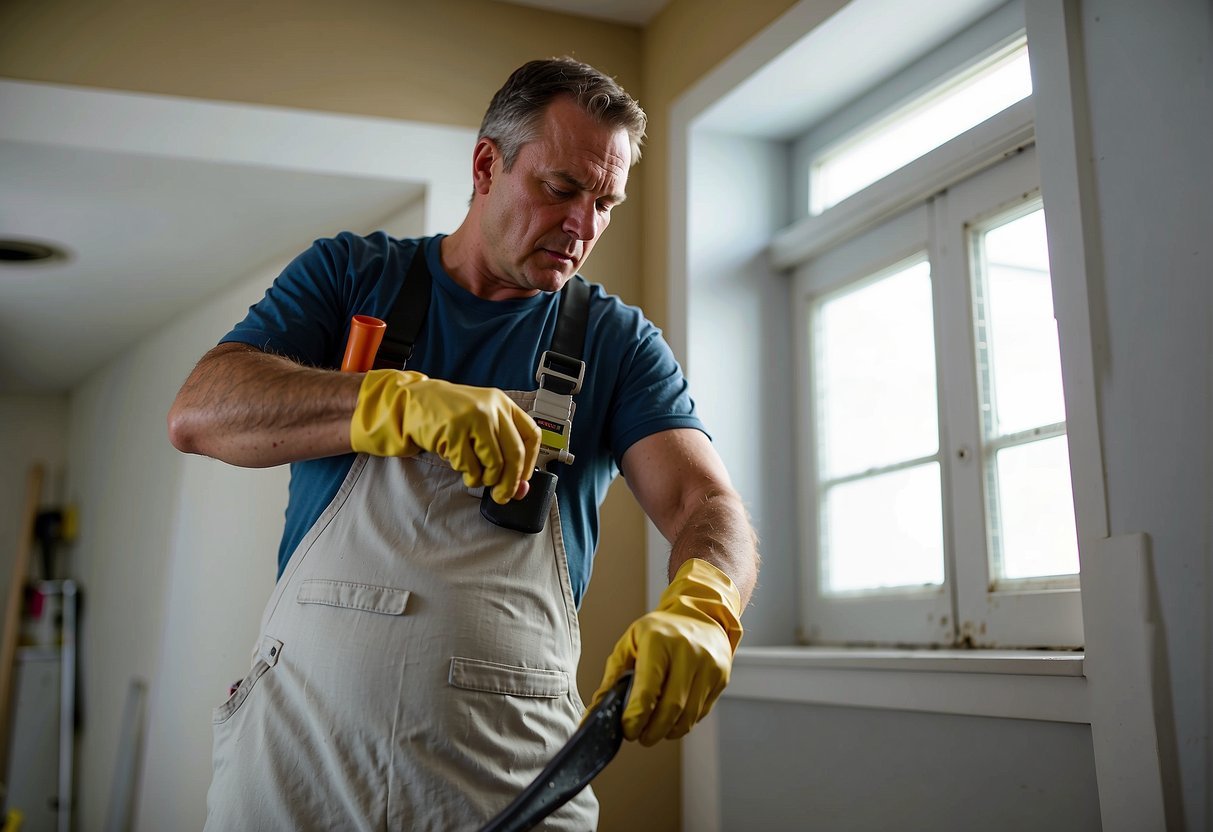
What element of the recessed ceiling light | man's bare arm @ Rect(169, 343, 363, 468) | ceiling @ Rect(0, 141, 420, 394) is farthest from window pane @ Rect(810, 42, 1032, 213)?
the recessed ceiling light

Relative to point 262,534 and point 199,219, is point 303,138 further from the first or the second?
point 262,534

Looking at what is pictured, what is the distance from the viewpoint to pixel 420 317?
4.31 feet

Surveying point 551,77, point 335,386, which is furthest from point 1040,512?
point 335,386

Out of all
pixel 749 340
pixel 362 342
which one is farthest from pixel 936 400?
pixel 362 342

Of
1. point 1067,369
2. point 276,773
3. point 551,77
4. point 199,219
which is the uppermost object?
point 199,219

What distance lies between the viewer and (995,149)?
5.57 feet

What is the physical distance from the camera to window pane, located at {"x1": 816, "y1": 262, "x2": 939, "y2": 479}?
1.92 m

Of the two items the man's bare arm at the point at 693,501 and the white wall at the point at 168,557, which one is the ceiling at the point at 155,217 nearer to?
the white wall at the point at 168,557

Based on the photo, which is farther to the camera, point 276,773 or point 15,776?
point 15,776

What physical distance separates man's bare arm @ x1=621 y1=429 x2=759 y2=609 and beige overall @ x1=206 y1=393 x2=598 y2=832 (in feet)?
0.56

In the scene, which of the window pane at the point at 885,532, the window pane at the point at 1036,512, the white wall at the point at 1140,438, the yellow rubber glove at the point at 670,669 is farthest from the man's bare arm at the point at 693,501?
the window pane at the point at 885,532

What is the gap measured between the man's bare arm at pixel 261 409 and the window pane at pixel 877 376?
1184 millimetres

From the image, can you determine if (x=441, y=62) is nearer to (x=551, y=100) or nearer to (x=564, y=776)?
(x=551, y=100)

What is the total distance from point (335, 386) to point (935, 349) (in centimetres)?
119
